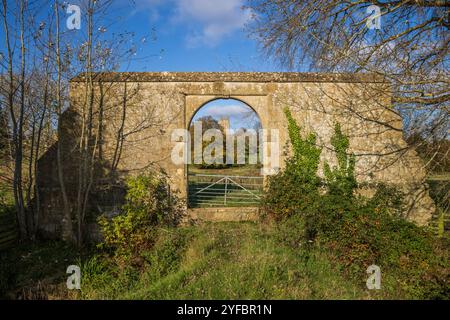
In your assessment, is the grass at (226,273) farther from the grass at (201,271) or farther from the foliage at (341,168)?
the foliage at (341,168)

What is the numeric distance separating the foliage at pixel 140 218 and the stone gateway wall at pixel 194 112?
0.50 metres

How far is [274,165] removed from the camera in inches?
322

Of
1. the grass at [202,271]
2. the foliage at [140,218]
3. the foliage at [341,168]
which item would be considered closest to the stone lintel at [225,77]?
the foliage at [341,168]

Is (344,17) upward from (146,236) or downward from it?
upward

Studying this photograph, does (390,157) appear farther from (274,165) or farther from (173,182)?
(173,182)

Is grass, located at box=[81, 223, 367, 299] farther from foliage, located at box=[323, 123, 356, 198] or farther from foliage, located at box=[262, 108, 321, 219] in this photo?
foliage, located at box=[323, 123, 356, 198]

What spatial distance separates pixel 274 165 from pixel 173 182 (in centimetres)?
299

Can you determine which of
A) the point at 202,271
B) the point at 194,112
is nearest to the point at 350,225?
the point at 202,271

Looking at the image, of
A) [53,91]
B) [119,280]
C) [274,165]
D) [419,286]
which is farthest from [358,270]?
[53,91]

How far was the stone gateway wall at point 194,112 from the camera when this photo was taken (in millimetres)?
7898

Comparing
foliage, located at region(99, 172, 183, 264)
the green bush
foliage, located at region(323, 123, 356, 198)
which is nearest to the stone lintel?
the green bush

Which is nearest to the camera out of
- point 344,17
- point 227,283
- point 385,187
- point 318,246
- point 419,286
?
point 227,283

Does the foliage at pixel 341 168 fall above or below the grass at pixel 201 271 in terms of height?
above

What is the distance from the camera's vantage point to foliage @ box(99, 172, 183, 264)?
20.9 ft
